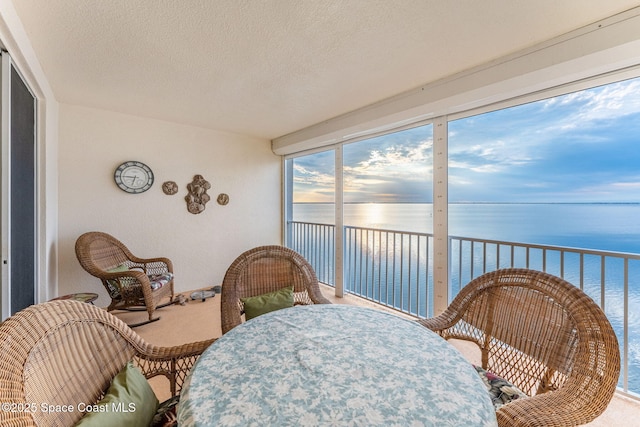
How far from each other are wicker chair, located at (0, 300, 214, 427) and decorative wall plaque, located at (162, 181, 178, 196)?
296 centimetres

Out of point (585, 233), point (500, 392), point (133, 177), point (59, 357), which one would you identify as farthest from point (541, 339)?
point (133, 177)

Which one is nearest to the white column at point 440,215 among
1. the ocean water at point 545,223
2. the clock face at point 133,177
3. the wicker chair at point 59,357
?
the ocean water at point 545,223

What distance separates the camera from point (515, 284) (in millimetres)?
1398

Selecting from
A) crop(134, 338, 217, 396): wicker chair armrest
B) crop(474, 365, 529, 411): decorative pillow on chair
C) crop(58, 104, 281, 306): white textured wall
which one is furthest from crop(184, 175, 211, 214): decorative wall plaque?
crop(474, 365, 529, 411): decorative pillow on chair

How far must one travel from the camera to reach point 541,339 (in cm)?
126

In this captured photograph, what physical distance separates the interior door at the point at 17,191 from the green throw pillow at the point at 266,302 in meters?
1.45

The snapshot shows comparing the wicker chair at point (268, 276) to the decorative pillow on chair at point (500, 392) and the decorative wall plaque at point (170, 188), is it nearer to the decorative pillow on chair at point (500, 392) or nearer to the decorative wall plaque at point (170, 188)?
the decorative pillow on chair at point (500, 392)

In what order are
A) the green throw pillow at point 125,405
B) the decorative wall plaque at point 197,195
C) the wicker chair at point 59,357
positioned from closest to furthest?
the wicker chair at point 59,357
the green throw pillow at point 125,405
the decorative wall plaque at point 197,195

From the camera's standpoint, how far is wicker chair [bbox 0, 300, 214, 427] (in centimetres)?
69

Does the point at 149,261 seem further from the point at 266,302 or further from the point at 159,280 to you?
the point at 266,302

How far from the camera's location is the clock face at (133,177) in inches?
131

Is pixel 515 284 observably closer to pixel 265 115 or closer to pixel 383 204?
pixel 383 204

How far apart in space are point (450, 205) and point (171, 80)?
2.90m

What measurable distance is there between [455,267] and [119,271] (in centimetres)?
349
